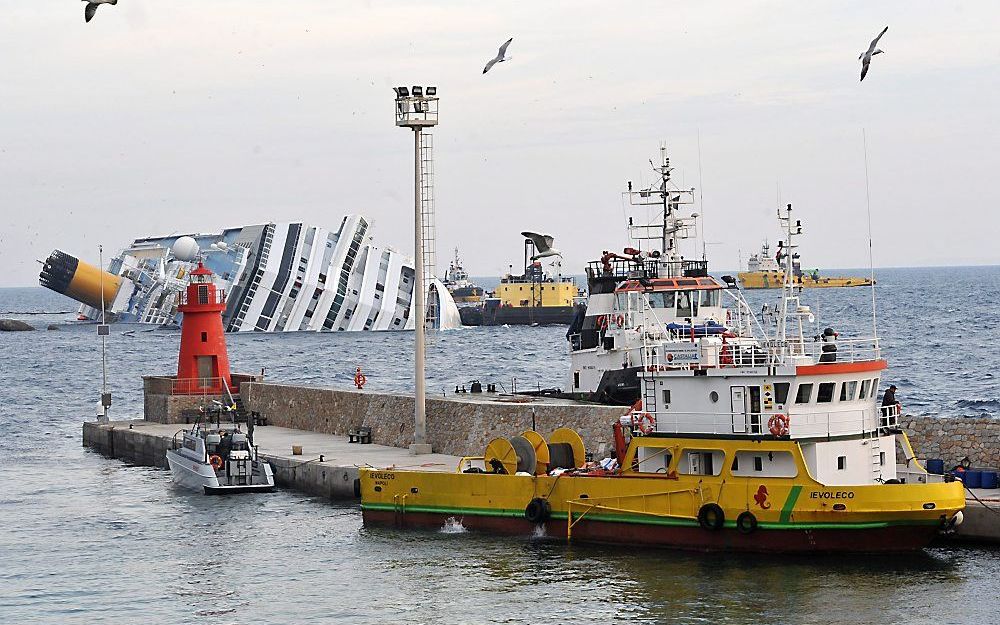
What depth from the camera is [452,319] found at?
395ft

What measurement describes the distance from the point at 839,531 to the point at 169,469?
20.8 meters

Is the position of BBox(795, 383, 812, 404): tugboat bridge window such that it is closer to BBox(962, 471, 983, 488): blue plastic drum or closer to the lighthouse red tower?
BBox(962, 471, 983, 488): blue plastic drum

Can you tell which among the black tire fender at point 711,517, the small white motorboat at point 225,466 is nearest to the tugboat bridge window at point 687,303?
the small white motorboat at point 225,466

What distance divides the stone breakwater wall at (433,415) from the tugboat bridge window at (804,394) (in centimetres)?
632

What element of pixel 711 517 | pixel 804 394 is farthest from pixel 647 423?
pixel 804 394

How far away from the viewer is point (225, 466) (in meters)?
33.8

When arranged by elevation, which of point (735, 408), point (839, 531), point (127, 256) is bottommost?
point (839, 531)

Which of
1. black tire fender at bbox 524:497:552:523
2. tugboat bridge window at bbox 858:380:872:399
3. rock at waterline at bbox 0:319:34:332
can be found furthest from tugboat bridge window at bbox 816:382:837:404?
rock at waterline at bbox 0:319:34:332

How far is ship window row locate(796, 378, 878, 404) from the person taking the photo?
24.3m

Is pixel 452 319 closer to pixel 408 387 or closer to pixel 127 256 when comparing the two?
pixel 127 256

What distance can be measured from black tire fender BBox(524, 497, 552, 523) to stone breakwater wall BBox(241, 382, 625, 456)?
384 centimetres

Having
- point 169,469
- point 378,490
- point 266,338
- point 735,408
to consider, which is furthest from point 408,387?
point 266,338

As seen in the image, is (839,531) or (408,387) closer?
(839,531)

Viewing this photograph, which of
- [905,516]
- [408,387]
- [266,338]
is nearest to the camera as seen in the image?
[905,516]
